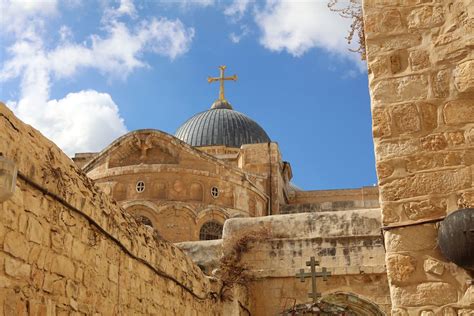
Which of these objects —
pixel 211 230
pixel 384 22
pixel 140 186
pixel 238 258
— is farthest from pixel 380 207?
pixel 140 186

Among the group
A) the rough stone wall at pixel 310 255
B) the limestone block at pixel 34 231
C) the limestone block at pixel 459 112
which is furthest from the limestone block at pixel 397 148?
the rough stone wall at pixel 310 255

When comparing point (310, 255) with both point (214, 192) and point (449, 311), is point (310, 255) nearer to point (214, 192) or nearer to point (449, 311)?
point (449, 311)

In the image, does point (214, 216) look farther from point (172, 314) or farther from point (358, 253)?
point (172, 314)

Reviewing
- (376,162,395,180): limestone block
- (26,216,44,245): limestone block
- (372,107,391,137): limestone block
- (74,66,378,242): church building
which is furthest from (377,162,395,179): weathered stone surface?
(74,66,378,242): church building

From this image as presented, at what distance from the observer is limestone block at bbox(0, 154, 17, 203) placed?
3238 mm

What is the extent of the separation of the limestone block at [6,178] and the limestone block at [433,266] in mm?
2420

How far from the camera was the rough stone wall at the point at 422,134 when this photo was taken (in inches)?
145

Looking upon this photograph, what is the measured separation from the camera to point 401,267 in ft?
12.3

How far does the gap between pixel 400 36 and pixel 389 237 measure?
1361 mm

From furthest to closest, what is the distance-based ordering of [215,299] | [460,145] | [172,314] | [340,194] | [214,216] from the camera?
1. [340,194]
2. [214,216]
3. [215,299]
4. [172,314]
5. [460,145]

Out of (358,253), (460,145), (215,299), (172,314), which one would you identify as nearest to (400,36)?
(460,145)

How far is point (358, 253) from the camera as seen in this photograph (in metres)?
11.4

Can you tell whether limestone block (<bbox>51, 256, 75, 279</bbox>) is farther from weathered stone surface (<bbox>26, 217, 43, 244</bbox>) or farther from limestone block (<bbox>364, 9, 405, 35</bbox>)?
limestone block (<bbox>364, 9, 405, 35</bbox>)

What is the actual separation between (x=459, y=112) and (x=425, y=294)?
1.16m
